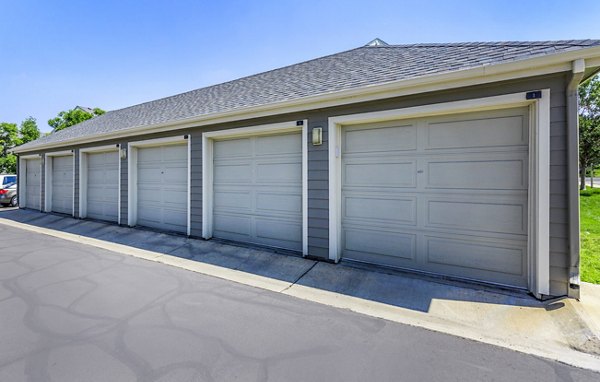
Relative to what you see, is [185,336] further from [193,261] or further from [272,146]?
[272,146]

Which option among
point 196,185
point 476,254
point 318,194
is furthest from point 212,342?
point 196,185

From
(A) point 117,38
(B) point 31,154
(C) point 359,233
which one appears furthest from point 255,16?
(B) point 31,154

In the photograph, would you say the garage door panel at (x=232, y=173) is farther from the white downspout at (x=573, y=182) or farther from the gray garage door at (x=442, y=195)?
the white downspout at (x=573, y=182)

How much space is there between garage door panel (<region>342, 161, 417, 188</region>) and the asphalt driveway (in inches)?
83.5

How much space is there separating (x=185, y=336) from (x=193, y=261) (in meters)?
2.42

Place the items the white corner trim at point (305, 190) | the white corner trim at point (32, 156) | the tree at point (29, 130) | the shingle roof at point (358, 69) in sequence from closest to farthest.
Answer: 1. the shingle roof at point (358, 69)
2. the white corner trim at point (305, 190)
3. the white corner trim at point (32, 156)
4. the tree at point (29, 130)

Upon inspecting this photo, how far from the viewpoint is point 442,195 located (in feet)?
12.5

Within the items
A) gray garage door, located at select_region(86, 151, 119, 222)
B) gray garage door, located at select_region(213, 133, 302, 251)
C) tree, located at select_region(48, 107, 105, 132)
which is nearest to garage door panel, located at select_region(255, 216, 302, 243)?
gray garage door, located at select_region(213, 133, 302, 251)

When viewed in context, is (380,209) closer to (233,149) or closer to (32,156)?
(233,149)

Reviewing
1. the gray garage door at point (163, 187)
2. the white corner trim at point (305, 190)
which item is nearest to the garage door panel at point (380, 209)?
the white corner trim at point (305, 190)

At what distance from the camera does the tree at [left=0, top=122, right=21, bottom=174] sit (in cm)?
2086

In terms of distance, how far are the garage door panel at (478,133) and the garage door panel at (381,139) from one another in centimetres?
26

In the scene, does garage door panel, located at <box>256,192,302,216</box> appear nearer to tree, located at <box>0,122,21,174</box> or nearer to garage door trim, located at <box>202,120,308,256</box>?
garage door trim, located at <box>202,120,308,256</box>

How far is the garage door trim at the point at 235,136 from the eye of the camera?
470 centimetres
